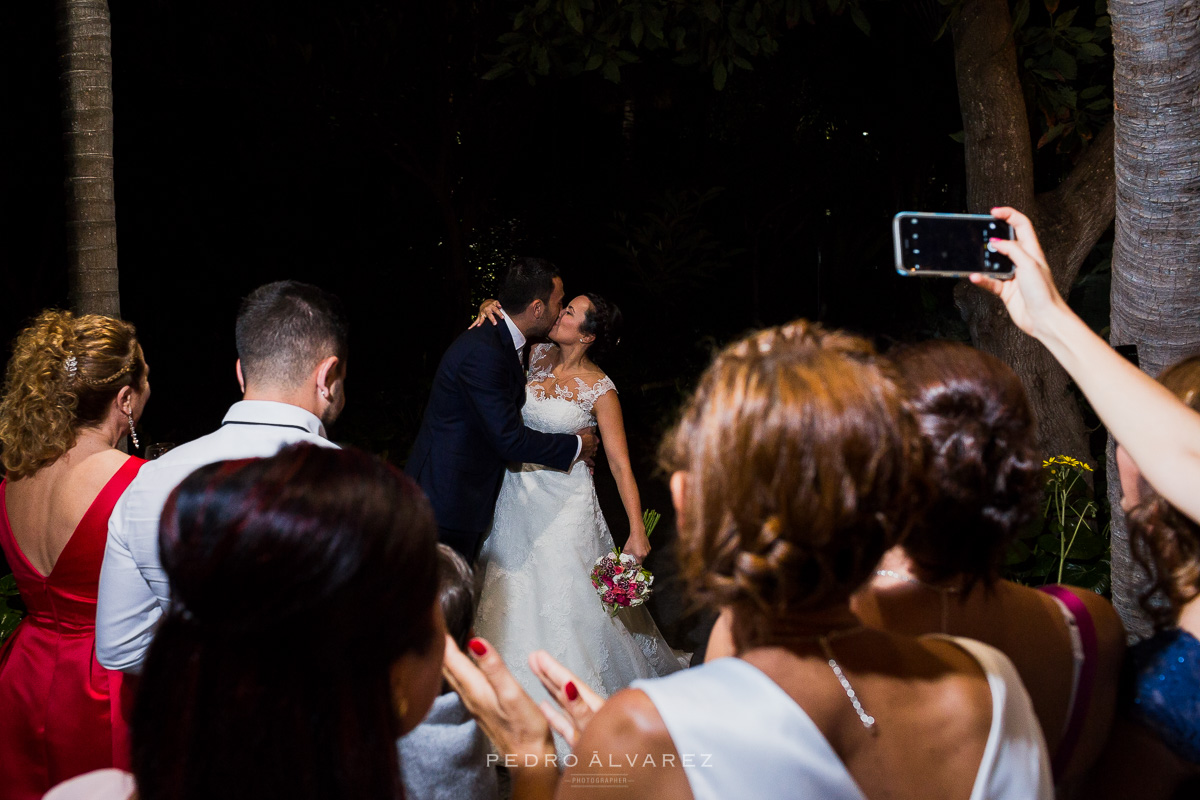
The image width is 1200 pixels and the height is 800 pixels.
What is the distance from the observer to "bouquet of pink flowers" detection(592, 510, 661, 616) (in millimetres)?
4199

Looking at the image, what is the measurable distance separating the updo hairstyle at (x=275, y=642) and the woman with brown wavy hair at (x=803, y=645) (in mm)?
286

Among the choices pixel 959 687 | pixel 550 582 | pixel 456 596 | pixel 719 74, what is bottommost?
pixel 550 582

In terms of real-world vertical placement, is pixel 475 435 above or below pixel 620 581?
above

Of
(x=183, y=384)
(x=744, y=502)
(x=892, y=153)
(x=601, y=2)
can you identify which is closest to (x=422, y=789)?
(x=744, y=502)

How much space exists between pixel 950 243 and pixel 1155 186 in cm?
115

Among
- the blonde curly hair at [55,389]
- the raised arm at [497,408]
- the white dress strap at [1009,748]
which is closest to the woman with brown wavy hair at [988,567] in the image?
the white dress strap at [1009,748]

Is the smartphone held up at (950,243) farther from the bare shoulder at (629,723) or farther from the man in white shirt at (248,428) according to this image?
the man in white shirt at (248,428)

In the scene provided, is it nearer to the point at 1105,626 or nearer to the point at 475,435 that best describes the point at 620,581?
the point at 475,435

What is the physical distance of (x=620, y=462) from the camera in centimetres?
439

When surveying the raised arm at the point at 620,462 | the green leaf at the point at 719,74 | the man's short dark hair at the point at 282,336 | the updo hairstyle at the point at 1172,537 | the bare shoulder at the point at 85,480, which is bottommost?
the raised arm at the point at 620,462

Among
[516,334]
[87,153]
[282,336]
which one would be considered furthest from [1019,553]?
[87,153]

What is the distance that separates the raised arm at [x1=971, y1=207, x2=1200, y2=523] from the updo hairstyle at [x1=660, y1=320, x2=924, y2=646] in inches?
16.8

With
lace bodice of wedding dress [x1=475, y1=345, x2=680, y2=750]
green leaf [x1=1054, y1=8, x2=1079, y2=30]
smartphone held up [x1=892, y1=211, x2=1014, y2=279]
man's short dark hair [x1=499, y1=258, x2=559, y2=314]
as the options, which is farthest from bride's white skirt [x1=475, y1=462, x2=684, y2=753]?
green leaf [x1=1054, y1=8, x2=1079, y2=30]

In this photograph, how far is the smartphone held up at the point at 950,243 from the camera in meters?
1.71
